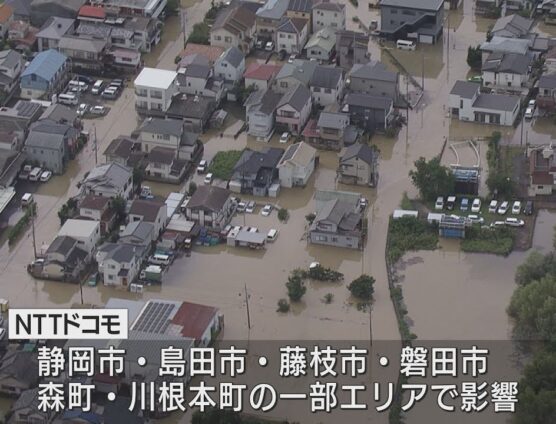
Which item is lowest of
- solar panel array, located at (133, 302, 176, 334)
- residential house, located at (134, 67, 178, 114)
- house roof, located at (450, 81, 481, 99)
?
solar panel array, located at (133, 302, 176, 334)

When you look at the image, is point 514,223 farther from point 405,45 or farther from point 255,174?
point 405,45

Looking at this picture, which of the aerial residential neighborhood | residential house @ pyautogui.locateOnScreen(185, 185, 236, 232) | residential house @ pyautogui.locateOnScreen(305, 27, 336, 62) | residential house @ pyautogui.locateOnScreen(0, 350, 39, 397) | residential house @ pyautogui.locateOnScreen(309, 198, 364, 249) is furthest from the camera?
residential house @ pyautogui.locateOnScreen(305, 27, 336, 62)

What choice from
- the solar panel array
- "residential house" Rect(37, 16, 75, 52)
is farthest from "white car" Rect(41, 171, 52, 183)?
the solar panel array

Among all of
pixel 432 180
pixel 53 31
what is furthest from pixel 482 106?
pixel 53 31

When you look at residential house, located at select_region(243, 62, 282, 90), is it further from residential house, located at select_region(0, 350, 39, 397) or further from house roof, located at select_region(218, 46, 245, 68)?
residential house, located at select_region(0, 350, 39, 397)

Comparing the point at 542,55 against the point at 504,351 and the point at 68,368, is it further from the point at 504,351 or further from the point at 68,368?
the point at 68,368

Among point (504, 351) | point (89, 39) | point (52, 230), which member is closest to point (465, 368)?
point (504, 351)
